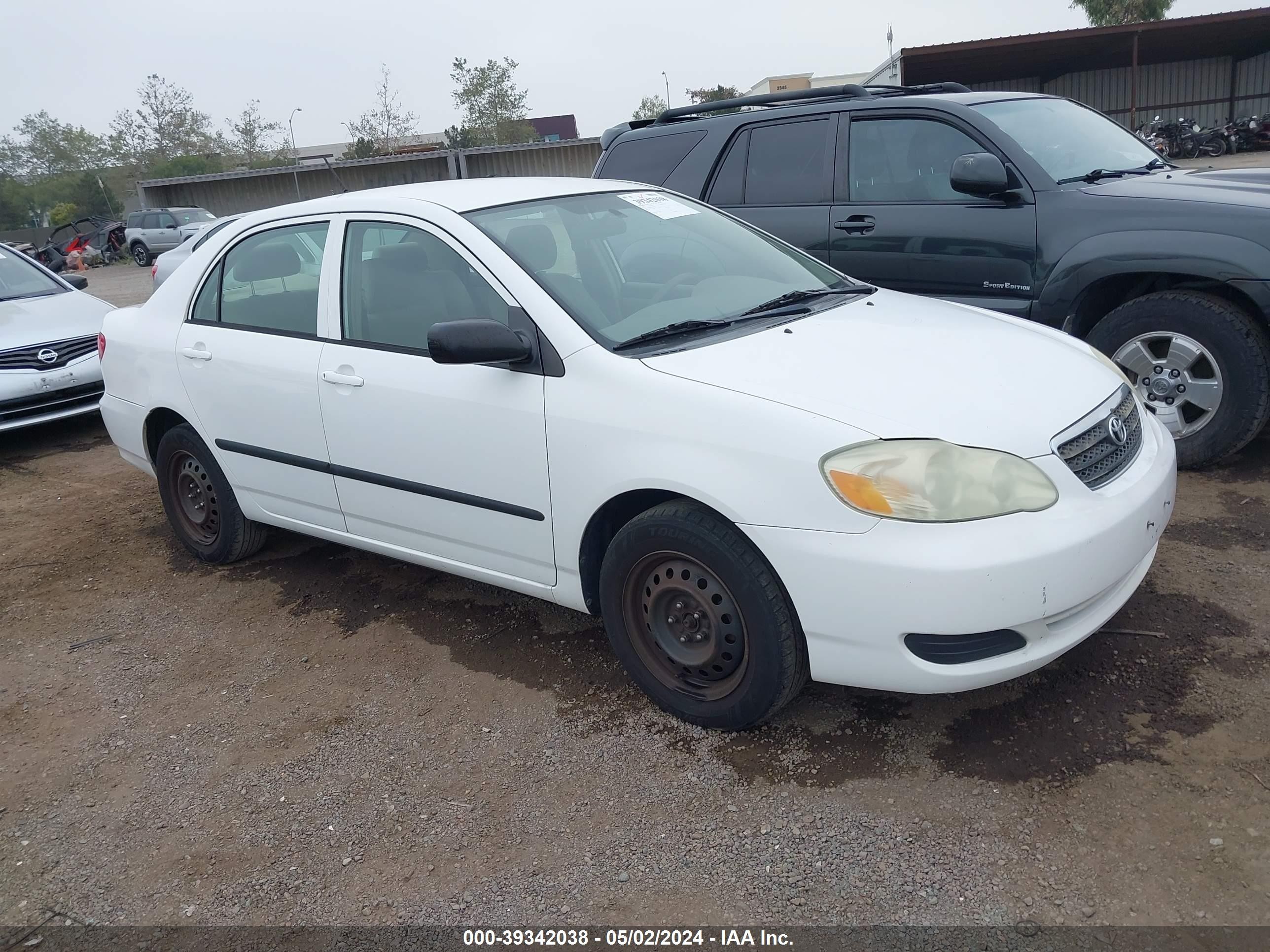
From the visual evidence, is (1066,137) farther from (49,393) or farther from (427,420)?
(49,393)

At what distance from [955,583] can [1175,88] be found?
114ft

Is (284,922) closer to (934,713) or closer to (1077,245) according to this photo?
(934,713)

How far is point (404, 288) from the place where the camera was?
11.7 ft

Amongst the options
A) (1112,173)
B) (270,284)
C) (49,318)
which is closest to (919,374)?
(270,284)

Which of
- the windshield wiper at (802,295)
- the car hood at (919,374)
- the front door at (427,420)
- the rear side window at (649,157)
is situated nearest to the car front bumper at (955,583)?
the car hood at (919,374)

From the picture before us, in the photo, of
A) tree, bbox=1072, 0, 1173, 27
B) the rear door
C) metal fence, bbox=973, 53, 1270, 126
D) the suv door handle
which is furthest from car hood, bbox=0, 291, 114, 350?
tree, bbox=1072, 0, 1173, 27

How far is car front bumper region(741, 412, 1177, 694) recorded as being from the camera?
241 centimetres

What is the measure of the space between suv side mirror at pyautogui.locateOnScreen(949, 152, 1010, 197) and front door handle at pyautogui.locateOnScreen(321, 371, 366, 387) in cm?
310

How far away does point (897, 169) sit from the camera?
5293 mm

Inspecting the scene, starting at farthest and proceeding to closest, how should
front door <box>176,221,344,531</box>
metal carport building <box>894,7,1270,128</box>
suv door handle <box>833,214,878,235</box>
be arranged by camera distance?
metal carport building <box>894,7,1270,128</box> → suv door handle <box>833,214,878,235</box> → front door <box>176,221,344,531</box>

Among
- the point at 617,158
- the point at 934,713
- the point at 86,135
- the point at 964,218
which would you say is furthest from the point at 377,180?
the point at 86,135

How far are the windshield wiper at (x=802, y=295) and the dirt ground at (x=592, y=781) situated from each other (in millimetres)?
1333

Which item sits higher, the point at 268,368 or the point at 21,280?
the point at 21,280

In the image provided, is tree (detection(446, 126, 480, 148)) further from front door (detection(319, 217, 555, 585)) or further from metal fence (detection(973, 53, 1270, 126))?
front door (detection(319, 217, 555, 585))
